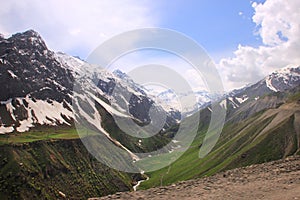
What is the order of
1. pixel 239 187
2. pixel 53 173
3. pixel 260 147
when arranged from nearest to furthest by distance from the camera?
pixel 239 187
pixel 260 147
pixel 53 173

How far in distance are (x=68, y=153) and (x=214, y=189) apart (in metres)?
164

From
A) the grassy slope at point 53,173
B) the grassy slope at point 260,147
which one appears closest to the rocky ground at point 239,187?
Result: the grassy slope at point 260,147

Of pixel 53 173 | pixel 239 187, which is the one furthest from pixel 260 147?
pixel 239 187

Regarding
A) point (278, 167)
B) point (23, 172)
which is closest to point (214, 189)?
point (278, 167)

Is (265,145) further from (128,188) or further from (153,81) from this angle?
(153,81)

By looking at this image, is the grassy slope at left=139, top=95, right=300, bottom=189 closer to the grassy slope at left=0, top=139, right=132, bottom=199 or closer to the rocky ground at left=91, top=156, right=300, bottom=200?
the grassy slope at left=0, top=139, right=132, bottom=199

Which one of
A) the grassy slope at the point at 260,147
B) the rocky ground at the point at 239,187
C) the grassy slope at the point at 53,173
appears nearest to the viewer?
the rocky ground at the point at 239,187

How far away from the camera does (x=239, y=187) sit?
1758 centimetres

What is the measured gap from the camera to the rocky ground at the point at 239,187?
16375 mm

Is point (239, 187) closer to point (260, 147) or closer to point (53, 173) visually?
point (260, 147)

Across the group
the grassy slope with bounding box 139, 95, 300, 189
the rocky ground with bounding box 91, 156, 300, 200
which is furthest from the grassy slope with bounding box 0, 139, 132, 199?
the rocky ground with bounding box 91, 156, 300, 200

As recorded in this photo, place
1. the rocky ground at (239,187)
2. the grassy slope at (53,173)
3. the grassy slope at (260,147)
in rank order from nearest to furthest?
the rocky ground at (239,187), the grassy slope at (260,147), the grassy slope at (53,173)

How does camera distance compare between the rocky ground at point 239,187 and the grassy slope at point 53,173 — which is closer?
the rocky ground at point 239,187

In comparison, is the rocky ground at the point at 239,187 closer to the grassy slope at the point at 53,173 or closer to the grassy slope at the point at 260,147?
the grassy slope at the point at 260,147
